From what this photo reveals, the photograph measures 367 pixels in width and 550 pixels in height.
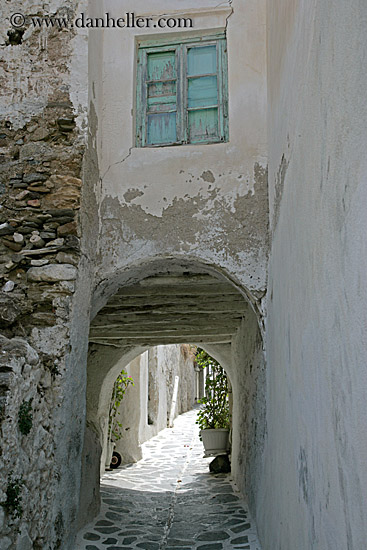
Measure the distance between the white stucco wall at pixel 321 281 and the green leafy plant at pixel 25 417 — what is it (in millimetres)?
1515

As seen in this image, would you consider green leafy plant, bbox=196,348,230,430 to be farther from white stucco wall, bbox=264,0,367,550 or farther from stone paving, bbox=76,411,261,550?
white stucco wall, bbox=264,0,367,550

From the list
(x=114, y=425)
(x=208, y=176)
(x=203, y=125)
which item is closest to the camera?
(x=208, y=176)

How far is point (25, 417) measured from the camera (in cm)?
337

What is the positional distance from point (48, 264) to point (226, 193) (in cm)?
150

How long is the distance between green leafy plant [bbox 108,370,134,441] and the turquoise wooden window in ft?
16.5

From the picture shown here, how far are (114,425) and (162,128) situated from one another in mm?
5779

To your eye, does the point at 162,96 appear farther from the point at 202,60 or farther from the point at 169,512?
the point at 169,512

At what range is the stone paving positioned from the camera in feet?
15.3

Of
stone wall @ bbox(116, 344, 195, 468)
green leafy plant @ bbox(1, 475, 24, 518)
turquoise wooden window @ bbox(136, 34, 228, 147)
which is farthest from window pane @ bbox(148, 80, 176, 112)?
stone wall @ bbox(116, 344, 195, 468)

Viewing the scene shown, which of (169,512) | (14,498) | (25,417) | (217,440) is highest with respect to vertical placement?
(25,417)

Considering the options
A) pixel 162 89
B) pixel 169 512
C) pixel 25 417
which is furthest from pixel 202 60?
pixel 169 512

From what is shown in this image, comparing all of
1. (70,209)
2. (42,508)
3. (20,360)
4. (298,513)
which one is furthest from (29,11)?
(298,513)

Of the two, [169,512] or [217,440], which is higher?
[217,440]

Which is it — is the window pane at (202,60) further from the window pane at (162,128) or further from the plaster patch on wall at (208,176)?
the plaster patch on wall at (208,176)
